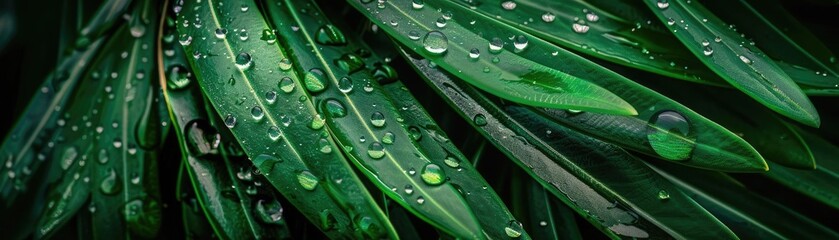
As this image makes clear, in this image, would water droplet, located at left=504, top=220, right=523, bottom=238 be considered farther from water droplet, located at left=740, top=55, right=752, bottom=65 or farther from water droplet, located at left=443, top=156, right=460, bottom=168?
water droplet, located at left=740, top=55, right=752, bottom=65

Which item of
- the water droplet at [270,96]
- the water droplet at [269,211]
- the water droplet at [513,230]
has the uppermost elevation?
the water droplet at [270,96]

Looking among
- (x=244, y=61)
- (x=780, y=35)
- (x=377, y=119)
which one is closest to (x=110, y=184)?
(x=244, y=61)

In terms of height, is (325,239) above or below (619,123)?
below

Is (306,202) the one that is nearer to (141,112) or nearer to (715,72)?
(141,112)

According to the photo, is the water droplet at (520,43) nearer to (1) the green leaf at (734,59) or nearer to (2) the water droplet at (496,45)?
(2) the water droplet at (496,45)

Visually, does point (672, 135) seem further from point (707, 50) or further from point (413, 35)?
point (413, 35)

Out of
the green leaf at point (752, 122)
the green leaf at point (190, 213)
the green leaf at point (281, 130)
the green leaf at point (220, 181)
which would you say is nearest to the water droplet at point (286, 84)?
the green leaf at point (281, 130)

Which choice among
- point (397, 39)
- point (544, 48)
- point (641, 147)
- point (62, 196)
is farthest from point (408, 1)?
point (62, 196)

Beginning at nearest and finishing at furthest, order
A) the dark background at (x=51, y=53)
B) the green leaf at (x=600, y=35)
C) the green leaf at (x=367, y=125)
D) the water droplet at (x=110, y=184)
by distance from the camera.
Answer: the green leaf at (x=367, y=125)
the green leaf at (x=600, y=35)
the water droplet at (x=110, y=184)
the dark background at (x=51, y=53)
